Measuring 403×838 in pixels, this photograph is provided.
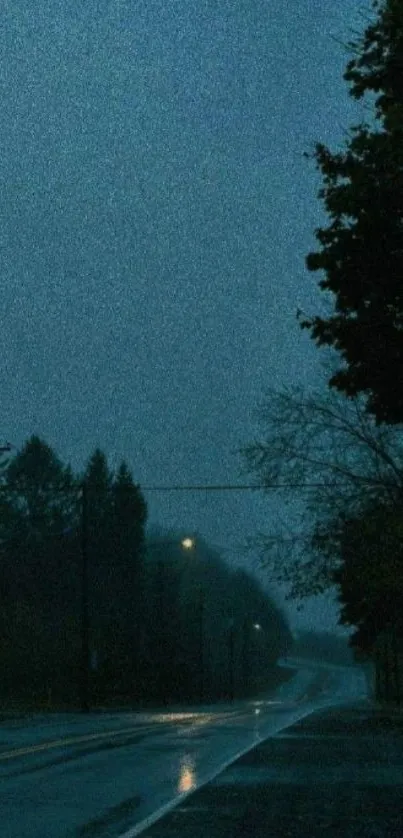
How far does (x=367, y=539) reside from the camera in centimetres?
4244

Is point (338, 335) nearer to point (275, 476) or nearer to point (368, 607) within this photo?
point (275, 476)

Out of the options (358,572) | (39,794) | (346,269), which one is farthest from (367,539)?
(39,794)

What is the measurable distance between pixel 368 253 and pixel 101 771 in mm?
7981

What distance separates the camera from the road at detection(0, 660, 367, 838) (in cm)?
1511

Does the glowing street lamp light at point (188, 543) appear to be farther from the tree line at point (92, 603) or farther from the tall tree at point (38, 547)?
the tall tree at point (38, 547)

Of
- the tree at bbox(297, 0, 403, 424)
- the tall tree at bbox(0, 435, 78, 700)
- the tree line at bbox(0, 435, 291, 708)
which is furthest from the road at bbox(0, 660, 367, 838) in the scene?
the tall tree at bbox(0, 435, 78, 700)

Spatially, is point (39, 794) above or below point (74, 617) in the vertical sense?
below

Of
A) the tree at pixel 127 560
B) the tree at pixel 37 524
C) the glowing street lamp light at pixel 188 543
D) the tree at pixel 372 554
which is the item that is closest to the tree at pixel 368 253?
the tree at pixel 372 554

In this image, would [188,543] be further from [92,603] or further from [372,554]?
[92,603]

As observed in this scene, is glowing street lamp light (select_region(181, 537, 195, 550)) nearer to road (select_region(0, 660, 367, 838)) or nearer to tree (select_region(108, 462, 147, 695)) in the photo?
road (select_region(0, 660, 367, 838))

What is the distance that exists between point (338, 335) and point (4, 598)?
94.1 metres

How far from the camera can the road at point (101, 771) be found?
15.1 meters

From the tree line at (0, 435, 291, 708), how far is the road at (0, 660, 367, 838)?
39.0 metres

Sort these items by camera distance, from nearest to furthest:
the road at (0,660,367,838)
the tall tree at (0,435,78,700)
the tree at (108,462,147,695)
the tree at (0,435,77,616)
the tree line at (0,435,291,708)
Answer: the road at (0,660,367,838), the tree line at (0,435,291,708), the tall tree at (0,435,78,700), the tree at (0,435,77,616), the tree at (108,462,147,695)
